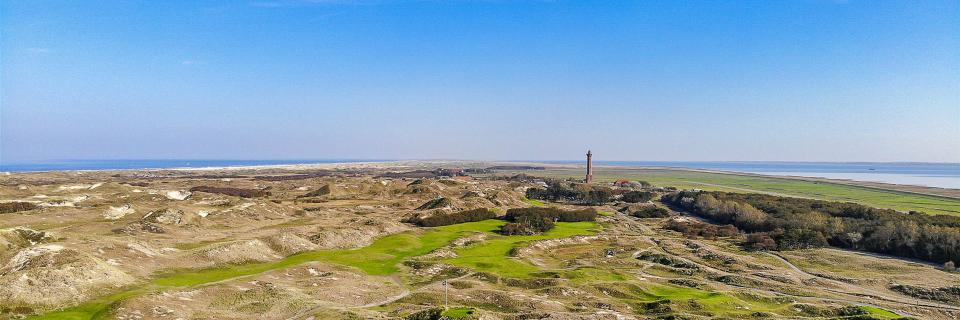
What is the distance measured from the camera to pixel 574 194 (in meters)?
151

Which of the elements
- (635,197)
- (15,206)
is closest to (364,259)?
(15,206)

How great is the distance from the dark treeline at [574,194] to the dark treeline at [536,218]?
117ft

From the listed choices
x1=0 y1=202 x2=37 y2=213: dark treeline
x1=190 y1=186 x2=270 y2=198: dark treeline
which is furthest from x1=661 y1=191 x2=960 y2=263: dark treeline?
x1=190 y1=186 x2=270 y2=198: dark treeline

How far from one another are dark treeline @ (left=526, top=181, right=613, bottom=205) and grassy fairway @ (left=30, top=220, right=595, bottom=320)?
52518 millimetres

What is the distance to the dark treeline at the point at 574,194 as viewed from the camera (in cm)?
14525

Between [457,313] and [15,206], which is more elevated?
[457,313]

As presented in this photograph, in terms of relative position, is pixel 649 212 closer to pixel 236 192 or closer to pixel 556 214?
pixel 556 214

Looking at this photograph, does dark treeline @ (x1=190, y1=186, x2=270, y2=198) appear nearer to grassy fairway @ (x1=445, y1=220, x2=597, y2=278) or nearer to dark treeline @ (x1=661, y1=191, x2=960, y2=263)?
grassy fairway @ (x1=445, y1=220, x2=597, y2=278)

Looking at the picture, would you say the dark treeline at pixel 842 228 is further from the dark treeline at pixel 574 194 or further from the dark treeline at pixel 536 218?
the dark treeline at pixel 574 194

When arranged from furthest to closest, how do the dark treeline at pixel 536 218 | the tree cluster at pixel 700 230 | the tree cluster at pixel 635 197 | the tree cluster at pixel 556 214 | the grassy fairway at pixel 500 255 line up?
the tree cluster at pixel 635 197 < the tree cluster at pixel 556 214 < the tree cluster at pixel 700 230 < the dark treeline at pixel 536 218 < the grassy fairway at pixel 500 255

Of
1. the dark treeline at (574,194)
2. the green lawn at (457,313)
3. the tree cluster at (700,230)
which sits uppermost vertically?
the green lawn at (457,313)

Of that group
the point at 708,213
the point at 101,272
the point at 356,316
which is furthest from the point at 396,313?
the point at 708,213

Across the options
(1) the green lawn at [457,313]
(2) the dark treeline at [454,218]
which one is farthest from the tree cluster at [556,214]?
(1) the green lawn at [457,313]

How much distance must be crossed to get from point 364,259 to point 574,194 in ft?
333
